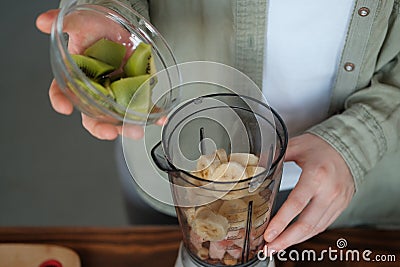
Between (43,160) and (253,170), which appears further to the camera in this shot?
(43,160)

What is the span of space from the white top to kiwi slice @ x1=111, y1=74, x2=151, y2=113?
21 centimetres

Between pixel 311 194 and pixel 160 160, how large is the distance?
179mm

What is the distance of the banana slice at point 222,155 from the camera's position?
557 millimetres

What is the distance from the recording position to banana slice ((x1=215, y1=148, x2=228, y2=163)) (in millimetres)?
557

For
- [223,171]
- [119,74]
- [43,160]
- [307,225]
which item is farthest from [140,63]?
[43,160]

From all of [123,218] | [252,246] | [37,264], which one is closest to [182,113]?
[252,246]

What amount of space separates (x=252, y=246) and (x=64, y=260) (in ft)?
0.74

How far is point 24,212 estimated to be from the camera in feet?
4.64

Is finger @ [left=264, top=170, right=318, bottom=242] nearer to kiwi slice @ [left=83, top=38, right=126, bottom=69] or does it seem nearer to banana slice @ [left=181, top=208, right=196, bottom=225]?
banana slice @ [left=181, top=208, right=196, bottom=225]

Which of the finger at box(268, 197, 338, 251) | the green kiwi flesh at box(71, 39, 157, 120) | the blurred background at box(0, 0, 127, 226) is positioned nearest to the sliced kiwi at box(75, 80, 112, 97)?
the green kiwi flesh at box(71, 39, 157, 120)

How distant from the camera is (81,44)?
56 cm

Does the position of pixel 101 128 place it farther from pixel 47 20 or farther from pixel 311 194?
pixel 311 194

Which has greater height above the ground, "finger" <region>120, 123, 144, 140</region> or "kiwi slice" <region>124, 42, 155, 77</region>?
"kiwi slice" <region>124, 42, 155, 77</region>

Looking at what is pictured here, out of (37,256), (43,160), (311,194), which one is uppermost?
(311,194)
